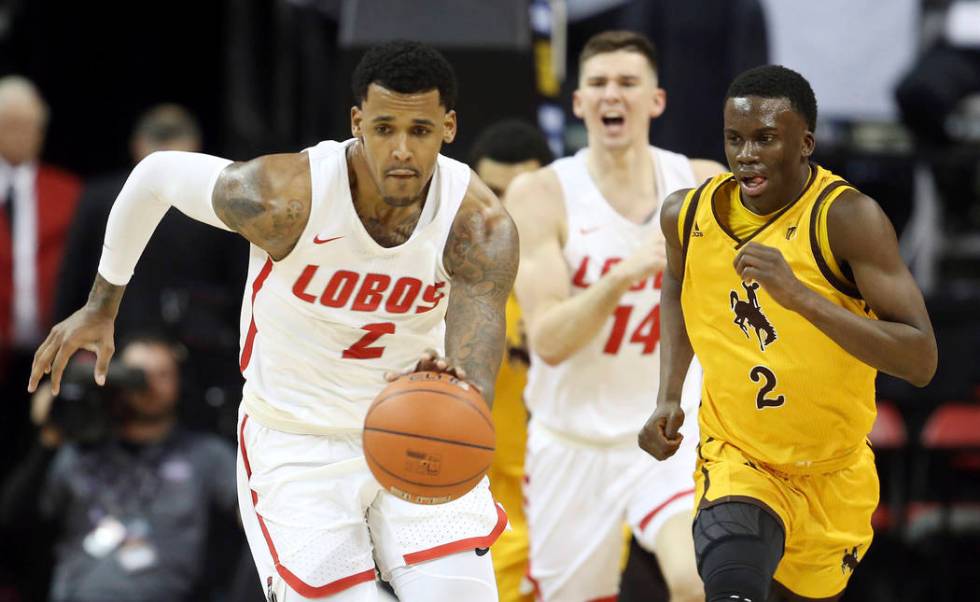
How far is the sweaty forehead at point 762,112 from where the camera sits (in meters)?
4.88

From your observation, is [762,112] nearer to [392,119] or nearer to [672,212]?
[672,212]

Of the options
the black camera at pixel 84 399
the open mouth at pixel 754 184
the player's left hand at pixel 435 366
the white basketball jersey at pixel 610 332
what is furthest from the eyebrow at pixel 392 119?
the black camera at pixel 84 399

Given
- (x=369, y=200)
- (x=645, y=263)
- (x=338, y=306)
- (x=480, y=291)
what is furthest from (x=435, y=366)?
(x=645, y=263)

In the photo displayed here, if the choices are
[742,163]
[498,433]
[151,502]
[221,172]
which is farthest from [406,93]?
[151,502]

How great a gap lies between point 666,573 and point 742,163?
172 cm

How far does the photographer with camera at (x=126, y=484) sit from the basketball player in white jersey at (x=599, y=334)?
2030 millimetres

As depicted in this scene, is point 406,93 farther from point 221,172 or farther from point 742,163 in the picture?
point 742,163

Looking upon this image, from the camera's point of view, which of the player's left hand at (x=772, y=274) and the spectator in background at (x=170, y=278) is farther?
the spectator in background at (x=170, y=278)

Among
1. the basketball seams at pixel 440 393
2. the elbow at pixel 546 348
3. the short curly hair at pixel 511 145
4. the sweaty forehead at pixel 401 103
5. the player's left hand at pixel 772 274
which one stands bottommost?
the elbow at pixel 546 348

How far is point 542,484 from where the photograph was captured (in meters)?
6.59

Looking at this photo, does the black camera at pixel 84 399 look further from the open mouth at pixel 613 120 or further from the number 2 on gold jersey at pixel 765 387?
the number 2 on gold jersey at pixel 765 387

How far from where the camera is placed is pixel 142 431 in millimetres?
7980

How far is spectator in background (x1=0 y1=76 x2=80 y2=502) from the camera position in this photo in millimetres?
8711

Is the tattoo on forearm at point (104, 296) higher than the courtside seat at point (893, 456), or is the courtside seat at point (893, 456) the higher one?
the tattoo on forearm at point (104, 296)
